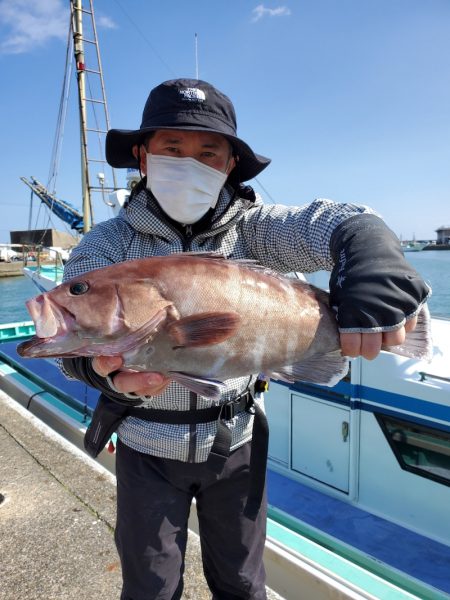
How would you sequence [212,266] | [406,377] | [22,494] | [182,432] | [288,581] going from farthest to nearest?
[406,377]
[22,494]
[288,581]
[182,432]
[212,266]

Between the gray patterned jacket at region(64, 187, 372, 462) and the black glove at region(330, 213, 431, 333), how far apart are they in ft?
0.72

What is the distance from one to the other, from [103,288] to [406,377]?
3.53m

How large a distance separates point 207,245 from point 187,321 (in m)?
0.69

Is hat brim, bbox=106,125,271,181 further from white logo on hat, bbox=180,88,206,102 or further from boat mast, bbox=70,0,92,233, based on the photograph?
boat mast, bbox=70,0,92,233

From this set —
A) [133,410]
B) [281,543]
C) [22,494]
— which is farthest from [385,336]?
[22,494]

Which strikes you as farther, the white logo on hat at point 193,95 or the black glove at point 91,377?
the white logo on hat at point 193,95

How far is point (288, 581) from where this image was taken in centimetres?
265

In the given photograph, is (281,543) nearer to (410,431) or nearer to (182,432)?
(182,432)

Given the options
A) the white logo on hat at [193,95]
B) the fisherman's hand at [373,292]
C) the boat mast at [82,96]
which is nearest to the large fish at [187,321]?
the fisherman's hand at [373,292]

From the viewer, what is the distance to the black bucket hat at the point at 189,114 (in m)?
1.91

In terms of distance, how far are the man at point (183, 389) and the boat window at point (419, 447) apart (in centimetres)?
266

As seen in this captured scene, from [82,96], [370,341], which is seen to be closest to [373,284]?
[370,341]

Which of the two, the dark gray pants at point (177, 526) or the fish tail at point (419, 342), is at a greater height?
the fish tail at point (419, 342)

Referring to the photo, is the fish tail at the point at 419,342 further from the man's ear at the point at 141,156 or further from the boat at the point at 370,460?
the boat at the point at 370,460
